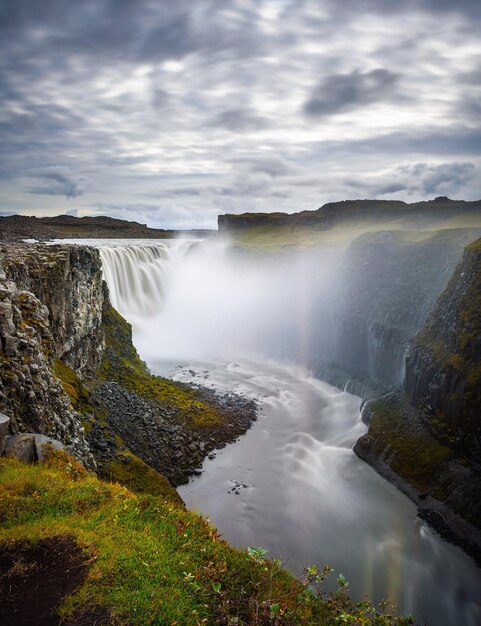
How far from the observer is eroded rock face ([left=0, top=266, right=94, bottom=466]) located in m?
11.2

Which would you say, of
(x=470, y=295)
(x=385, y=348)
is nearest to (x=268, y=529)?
(x=470, y=295)

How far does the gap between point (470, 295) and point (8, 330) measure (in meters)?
27.8

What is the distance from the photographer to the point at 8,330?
12.5m

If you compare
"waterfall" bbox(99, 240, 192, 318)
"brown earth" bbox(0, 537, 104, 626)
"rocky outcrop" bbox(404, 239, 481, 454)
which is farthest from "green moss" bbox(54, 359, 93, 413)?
"waterfall" bbox(99, 240, 192, 318)

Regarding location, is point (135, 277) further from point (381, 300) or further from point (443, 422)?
point (443, 422)

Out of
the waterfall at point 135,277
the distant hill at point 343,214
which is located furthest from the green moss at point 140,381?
the distant hill at point 343,214

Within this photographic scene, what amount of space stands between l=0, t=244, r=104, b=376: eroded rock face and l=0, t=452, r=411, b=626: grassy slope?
46.5 ft

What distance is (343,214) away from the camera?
120938 mm

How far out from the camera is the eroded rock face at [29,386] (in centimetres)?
1121

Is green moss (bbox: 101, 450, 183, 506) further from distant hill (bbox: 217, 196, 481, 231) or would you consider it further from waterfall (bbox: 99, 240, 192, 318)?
distant hill (bbox: 217, 196, 481, 231)

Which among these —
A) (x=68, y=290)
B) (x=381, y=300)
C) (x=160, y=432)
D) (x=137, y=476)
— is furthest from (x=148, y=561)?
(x=381, y=300)

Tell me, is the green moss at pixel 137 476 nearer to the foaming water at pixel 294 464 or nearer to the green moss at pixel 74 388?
the foaming water at pixel 294 464

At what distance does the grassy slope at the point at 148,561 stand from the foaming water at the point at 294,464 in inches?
83.9

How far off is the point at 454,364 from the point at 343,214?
10231 cm
